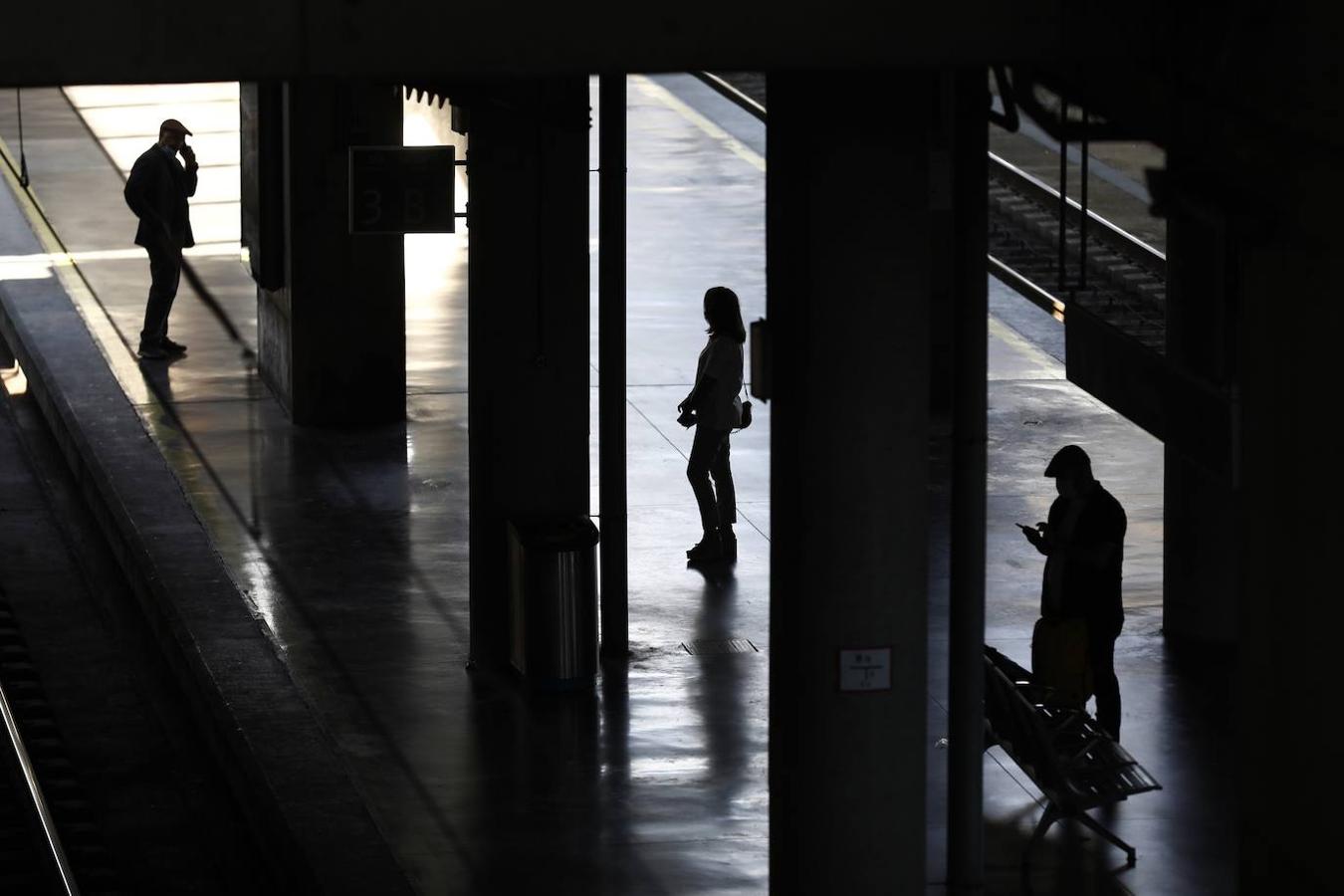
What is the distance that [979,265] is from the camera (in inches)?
351

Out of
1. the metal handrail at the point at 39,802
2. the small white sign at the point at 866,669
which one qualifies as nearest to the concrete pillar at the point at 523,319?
the metal handrail at the point at 39,802

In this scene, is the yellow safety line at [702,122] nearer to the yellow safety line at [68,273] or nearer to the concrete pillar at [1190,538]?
the yellow safety line at [68,273]

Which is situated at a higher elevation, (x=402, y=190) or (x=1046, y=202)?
(x=402, y=190)

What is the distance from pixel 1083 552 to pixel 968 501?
188cm

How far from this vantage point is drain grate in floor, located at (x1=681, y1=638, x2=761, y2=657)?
515 inches

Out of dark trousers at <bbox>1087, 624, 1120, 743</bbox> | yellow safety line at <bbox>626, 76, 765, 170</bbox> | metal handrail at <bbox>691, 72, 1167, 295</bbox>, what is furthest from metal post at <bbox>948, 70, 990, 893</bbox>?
yellow safety line at <bbox>626, 76, 765, 170</bbox>

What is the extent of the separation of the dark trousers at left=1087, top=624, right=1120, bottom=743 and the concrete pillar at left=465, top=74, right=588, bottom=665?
3.04 meters

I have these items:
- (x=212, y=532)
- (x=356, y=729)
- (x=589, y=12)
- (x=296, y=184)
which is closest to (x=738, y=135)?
(x=296, y=184)

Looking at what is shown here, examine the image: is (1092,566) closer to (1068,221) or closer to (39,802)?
(39,802)

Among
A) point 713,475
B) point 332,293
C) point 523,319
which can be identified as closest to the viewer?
point 523,319

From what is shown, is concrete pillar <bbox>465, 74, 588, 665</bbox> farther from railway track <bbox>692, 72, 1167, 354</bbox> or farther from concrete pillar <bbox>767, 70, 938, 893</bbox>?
railway track <bbox>692, 72, 1167, 354</bbox>

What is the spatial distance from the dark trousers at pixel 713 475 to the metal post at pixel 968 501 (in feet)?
17.2

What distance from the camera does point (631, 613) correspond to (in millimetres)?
13867

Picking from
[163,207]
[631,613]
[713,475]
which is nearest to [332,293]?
[163,207]
